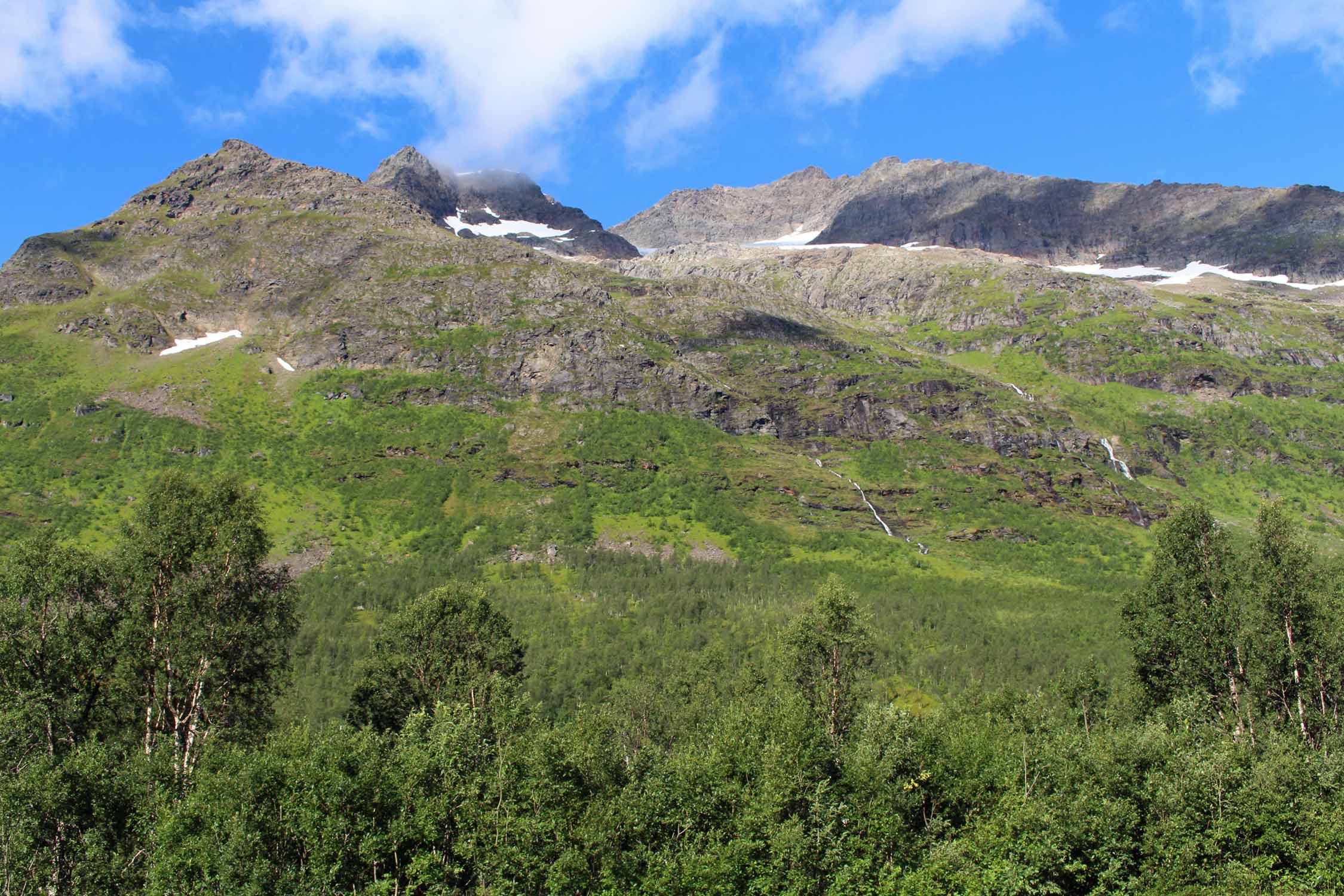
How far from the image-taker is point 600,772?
40031mm

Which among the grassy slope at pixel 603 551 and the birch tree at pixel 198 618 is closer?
the birch tree at pixel 198 618

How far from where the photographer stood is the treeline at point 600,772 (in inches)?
1314

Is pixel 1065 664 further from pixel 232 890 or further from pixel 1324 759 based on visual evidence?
pixel 232 890

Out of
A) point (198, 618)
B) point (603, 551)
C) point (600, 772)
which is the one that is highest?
point (198, 618)

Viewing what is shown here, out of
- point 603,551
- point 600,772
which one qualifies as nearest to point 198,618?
point 600,772

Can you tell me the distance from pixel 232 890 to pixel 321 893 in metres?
3.28

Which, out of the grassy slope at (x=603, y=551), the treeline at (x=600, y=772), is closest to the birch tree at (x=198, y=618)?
the treeline at (x=600, y=772)

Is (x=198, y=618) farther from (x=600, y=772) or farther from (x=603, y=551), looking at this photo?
(x=603, y=551)

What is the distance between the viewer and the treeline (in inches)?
1314

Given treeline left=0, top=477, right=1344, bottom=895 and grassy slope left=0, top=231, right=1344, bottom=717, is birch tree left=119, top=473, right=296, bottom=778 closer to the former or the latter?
treeline left=0, top=477, right=1344, bottom=895

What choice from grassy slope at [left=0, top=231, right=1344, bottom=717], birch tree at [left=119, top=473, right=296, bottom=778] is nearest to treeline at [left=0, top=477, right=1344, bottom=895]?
birch tree at [left=119, top=473, right=296, bottom=778]

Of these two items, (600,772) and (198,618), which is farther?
(198,618)

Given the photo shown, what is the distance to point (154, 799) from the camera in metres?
33.4

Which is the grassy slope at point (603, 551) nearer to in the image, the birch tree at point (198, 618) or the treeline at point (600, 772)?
the birch tree at point (198, 618)
